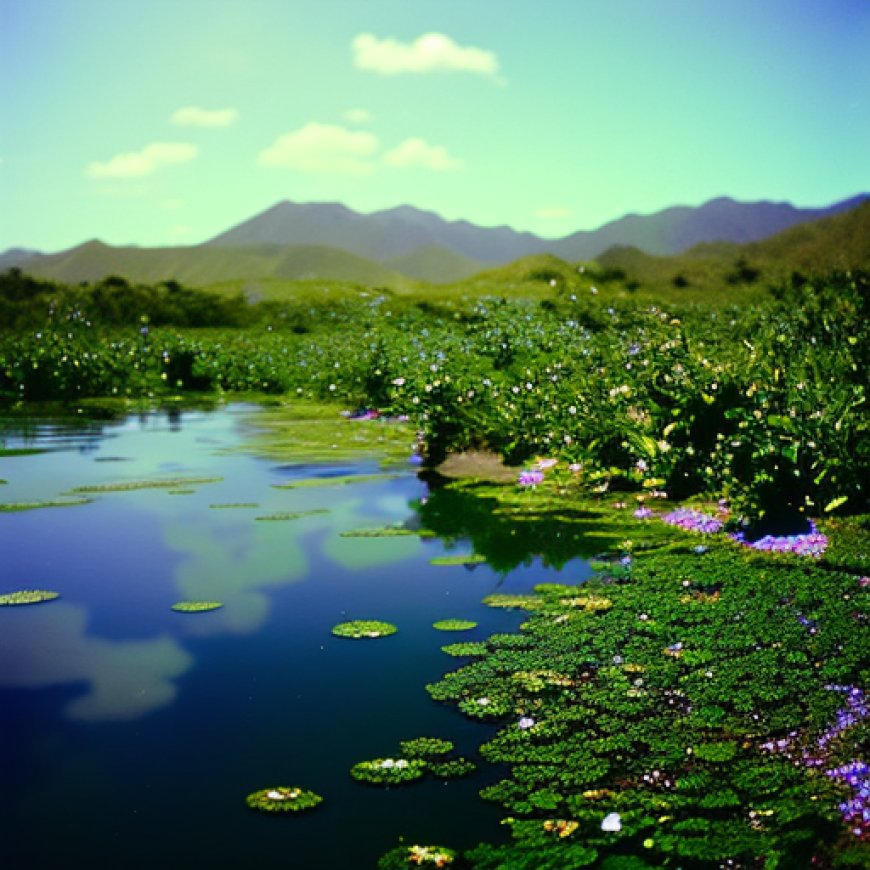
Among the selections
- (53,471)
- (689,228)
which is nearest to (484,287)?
(689,228)

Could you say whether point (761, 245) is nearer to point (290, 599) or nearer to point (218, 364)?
point (218, 364)

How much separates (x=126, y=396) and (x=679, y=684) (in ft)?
44.5

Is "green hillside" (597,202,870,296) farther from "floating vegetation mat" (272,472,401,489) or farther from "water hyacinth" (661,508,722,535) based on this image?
"water hyacinth" (661,508,722,535)

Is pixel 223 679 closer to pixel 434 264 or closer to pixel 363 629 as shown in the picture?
pixel 363 629

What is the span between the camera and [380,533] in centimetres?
627

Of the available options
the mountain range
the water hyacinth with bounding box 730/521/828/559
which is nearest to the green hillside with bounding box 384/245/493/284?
the mountain range

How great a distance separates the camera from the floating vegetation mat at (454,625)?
4.43 meters

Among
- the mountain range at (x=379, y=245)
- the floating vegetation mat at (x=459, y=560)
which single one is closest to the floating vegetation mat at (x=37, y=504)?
the floating vegetation mat at (x=459, y=560)

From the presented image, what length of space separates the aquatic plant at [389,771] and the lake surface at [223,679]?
0.14 feet

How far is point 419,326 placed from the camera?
1645 cm

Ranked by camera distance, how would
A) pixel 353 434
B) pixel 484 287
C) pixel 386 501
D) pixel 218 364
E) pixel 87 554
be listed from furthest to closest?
pixel 484 287, pixel 218 364, pixel 353 434, pixel 386 501, pixel 87 554

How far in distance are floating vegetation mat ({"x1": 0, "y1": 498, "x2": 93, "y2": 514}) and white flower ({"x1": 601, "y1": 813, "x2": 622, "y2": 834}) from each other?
546 centimetres

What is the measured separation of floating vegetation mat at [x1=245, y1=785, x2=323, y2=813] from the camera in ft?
9.55

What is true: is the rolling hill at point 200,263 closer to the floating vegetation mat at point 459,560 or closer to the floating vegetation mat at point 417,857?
the floating vegetation mat at point 459,560
